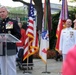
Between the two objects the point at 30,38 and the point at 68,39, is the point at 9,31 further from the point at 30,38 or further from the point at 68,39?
the point at 30,38

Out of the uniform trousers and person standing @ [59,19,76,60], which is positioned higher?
person standing @ [59,19,76,60]

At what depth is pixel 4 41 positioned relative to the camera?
6070 millimetres

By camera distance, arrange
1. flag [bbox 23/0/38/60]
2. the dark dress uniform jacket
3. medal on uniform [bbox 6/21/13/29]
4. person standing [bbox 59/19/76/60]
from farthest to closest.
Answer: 1. flag [bbox 23/0/38/60]
2. person standing [bbox 59/19/76/60]
3. medal on uniform [bbox 6/21/13/29]
4. the dark dress uniform jacket

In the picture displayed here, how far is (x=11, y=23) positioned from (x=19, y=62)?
480 centimetres

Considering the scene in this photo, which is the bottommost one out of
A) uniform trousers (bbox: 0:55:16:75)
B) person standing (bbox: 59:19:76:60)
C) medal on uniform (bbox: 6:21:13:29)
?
uniform trousers (bbox: 0:55:16:75)

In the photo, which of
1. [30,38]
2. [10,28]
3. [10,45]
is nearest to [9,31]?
[10,28]

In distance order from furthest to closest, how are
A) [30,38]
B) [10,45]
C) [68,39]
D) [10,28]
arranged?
[30,38], [68,39], [10,28], [10,45]

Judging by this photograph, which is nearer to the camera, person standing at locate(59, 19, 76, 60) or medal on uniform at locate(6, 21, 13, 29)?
medal on uniform at locate(6, 21, 13, 29)

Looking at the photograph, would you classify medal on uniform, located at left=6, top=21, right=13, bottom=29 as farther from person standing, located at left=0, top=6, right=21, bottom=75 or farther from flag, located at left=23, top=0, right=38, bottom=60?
flag, located at left=23, top=0, right=38, bottom=60

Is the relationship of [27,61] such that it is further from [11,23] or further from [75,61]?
[75,61]

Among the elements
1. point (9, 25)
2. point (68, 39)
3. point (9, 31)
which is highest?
point (9, 25)

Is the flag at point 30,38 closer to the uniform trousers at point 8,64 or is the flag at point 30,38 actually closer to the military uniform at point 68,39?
the military uniform at point 68,39

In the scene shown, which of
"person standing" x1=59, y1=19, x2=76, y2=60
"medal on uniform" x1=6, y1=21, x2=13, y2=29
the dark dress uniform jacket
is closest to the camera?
the dark dress uniform jacket

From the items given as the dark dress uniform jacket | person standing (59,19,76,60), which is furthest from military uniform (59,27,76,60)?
the dark dress uniform jacket
